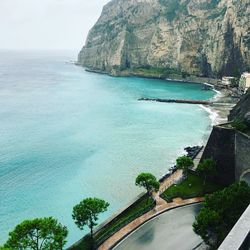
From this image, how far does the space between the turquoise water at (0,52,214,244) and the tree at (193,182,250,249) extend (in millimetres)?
16356

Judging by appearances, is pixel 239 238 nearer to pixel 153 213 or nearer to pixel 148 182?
pixel 153 213

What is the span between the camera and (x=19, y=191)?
5403 centimetres

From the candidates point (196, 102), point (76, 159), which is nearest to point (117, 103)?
point (196, 102)

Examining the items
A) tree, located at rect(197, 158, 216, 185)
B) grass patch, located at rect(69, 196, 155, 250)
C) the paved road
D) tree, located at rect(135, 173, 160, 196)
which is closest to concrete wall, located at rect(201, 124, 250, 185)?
tree, located at rect(197, 158, 216, 185)

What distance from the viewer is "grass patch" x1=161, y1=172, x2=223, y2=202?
4725cm

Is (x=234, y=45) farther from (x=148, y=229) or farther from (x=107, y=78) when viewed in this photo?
(x=148, y=229)

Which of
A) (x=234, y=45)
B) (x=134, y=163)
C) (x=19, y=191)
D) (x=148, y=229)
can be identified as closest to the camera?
(x=148, y=229)

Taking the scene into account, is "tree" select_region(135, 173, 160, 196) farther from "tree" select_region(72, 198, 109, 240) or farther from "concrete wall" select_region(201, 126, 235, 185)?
"concrete wall" select_region(201, 126, 235, 185)

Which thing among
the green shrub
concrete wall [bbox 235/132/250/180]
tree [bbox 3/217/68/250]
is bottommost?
tree [bbox 3/217/68/250]

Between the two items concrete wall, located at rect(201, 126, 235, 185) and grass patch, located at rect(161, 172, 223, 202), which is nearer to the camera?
grass patch, located at rect(161, 172, 223, 202)

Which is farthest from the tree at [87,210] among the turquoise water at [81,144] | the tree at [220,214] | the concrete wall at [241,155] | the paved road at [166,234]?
the concrete wall at [241,155]

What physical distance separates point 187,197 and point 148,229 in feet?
29.4

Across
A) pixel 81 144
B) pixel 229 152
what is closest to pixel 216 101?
pixel 81 144

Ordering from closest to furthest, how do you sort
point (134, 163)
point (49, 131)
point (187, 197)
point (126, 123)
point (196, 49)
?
point (187, 197) → point (134, 163) → point (49, 131) → point (126, 123) → point (196, 49)
